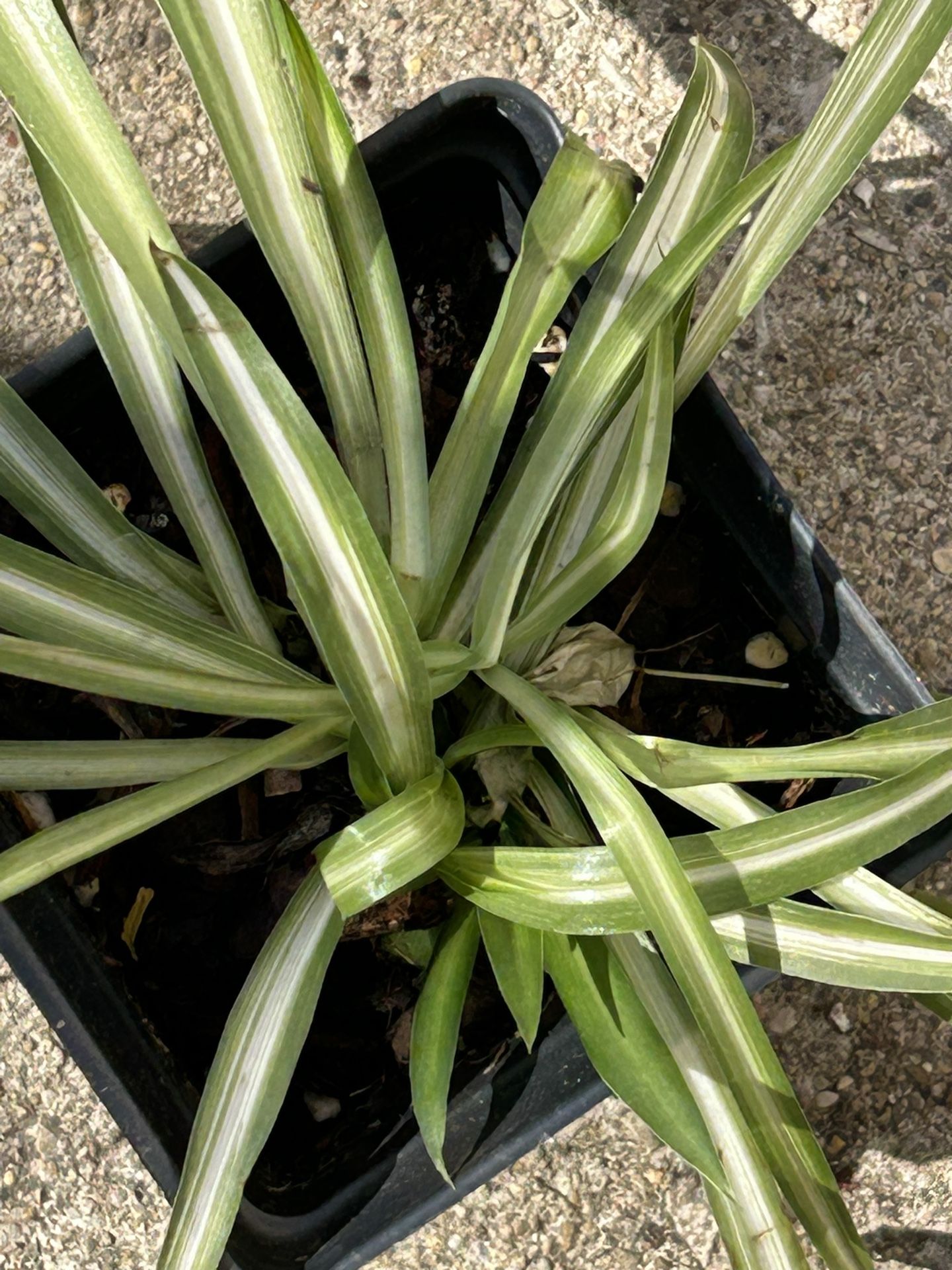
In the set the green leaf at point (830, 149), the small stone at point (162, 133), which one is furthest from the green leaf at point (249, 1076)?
the small stone at point (162, 133)

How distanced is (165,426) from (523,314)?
0.76ft

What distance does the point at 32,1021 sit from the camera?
93 cm

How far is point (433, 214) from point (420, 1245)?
0.88 meters

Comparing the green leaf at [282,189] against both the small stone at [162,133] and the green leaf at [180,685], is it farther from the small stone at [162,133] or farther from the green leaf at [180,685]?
the small stone at [162,133]

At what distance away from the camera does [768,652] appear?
746 mm

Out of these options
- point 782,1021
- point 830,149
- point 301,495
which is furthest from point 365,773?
point 782,1021

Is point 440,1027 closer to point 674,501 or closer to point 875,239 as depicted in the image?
→ point 674,501

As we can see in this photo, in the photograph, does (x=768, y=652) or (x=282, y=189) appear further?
(x=768, y=652)

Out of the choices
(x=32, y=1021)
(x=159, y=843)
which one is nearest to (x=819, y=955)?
(x=159, y=843)

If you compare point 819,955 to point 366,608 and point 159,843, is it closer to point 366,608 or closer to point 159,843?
point 366,608

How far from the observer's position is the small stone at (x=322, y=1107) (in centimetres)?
74

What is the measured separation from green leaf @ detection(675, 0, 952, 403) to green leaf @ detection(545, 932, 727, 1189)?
349 mm

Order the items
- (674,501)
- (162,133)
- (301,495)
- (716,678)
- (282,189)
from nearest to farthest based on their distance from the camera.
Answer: (301,495), (282,189), (716,678), (674,501), (162,133)

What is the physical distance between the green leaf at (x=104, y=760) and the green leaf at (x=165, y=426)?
0.24ft
